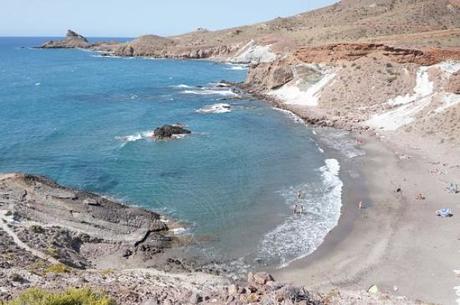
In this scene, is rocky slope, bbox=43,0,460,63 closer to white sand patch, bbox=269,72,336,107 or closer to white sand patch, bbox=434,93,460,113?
white sand patch, bbox=269,72,336,107

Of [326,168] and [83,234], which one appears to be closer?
[83,234]

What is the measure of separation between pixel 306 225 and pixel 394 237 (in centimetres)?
553

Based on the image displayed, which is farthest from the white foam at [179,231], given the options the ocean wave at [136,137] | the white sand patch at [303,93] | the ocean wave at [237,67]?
the ocean wave at [237,67]

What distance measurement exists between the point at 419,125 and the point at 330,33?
63.2 meters

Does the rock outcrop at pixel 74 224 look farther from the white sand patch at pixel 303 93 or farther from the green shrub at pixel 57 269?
the white sand patch at pixel 303 93

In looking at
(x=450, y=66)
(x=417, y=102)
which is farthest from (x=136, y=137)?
(x=450, y=66)

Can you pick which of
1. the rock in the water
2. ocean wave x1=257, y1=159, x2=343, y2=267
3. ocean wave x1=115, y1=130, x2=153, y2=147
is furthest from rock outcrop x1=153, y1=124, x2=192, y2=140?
ocean wave x1=257, y1=159, x2=343, y2=267

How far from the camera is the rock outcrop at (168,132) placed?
53.8 meters

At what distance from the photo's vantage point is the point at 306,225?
3234 cm

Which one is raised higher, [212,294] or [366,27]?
[366,27]

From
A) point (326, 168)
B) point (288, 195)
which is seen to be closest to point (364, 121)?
point (326, 168)

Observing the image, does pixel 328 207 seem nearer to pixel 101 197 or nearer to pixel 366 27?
pixel 101 197

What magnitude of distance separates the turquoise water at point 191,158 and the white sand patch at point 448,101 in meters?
13.7

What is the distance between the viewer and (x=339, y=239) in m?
30.4
